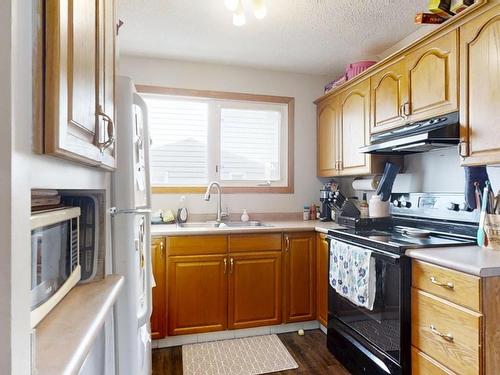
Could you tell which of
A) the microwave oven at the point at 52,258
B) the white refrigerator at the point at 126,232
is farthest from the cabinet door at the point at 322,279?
the microwave oven at the point at 52,258

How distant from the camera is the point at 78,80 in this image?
25.9 inches

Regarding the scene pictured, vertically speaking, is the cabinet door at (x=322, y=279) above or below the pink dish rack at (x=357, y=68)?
below

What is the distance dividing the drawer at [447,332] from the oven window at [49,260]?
4.87 feet

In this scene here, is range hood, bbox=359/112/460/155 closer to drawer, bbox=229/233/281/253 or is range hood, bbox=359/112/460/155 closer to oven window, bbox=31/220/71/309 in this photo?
drawer, bbox=229/233/281/253

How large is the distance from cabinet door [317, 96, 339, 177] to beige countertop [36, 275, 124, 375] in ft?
7.68

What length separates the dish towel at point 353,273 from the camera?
1.79 metres

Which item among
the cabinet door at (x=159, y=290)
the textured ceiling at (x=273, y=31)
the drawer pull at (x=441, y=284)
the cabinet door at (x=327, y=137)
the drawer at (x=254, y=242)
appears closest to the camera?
the drawer pull at (x=441, y=284)

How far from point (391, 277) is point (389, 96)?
4.09ft

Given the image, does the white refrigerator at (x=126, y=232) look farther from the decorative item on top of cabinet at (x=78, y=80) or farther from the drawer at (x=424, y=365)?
the drawer at (x=424, y=365)

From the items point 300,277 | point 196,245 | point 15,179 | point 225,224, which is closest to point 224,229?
point 196,245

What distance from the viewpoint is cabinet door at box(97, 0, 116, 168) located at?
2.82ft

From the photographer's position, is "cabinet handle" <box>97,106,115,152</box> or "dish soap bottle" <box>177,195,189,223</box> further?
"dish soap bottle" <box>177,195,189,223</box>

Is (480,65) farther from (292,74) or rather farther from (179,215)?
(179,215)

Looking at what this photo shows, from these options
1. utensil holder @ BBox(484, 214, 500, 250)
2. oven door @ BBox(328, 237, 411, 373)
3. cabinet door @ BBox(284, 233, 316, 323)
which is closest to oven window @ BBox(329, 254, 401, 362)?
oven door @ BBox(328, 237, 411, 373)
